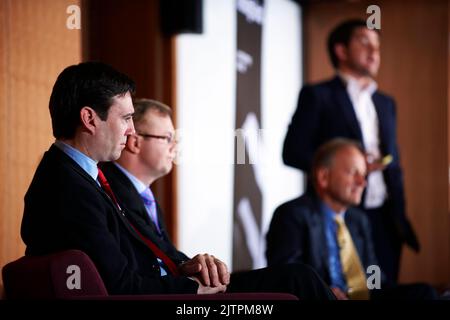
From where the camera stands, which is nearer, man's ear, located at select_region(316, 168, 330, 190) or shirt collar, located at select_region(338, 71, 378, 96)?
man's ear, located at select_region(316, 168, 330, 190)

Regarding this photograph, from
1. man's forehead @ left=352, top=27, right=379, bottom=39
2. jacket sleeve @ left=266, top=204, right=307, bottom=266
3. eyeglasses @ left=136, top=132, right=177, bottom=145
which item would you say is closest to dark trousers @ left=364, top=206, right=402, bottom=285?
man's forehead @ left=352, top=27, right=379, bottom=39

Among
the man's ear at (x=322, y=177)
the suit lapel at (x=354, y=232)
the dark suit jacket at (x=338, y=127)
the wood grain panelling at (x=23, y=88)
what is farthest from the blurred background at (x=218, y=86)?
the suit lapel at (x=354, y=232)

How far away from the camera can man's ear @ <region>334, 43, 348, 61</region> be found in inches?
186

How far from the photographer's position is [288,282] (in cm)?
246

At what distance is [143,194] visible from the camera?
2.75 m

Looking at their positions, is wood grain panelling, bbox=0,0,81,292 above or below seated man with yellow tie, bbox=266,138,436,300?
above

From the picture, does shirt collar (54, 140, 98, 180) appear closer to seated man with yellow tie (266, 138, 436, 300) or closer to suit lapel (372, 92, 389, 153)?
seated man with yellow tie (266, 138, 436, 300)

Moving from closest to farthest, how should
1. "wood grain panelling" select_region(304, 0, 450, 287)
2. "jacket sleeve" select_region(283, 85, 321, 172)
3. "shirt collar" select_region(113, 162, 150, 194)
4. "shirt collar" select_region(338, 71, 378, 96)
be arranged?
"shirt collar" select_region(113, 162, 150, 194)
"jacket sleeve" select_region(283, 85, 321, 172)
"shirt collar" select_region(338, 71, 378, 96)
"wood grain panelling" select_region(304, 0, 450, 287)

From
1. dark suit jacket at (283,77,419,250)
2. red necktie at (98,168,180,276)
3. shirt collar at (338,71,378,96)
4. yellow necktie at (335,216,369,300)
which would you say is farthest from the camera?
shirt collar at (338,71,378,96)

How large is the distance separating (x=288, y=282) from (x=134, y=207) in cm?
54

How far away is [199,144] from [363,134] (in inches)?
38.5

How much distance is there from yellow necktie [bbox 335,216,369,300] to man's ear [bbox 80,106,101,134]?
1.56 meters

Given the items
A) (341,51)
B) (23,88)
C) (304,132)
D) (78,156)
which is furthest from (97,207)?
(341,51)

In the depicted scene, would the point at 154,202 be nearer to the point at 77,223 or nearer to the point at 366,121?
the point at 77,223
